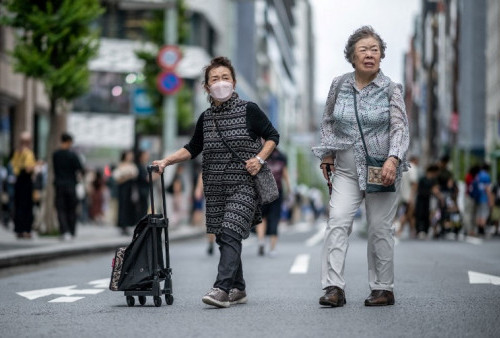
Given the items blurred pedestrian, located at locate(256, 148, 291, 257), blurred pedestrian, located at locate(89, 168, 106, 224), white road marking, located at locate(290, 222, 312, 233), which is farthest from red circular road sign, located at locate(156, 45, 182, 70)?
white road marking, located at locate(290, 222, 312, 233)

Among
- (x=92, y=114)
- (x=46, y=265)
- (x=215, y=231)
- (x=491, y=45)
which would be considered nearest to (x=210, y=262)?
(x=46, y=265)

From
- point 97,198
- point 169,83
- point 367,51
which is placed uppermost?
point 169,83

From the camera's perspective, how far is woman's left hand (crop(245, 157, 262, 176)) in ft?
25.4

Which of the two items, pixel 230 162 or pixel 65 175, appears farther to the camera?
pixel 65 175

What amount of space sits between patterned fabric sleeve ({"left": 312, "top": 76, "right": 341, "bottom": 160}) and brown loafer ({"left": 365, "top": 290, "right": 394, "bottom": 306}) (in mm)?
1024

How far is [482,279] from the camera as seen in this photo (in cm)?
1018

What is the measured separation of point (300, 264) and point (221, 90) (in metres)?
5.94

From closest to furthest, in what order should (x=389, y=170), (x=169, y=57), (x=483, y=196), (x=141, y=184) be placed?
(x=389, y=170) < (x=141, y=184) < (x=483, y=196) < (x=169, y=57)

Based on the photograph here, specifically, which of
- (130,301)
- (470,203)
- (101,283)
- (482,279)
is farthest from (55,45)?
(130,301)

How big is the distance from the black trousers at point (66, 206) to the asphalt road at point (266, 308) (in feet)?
19.7

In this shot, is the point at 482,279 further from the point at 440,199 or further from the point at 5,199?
the point at 5,199

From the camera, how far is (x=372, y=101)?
7.79 metres

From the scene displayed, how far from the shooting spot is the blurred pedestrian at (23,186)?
18.9 meters

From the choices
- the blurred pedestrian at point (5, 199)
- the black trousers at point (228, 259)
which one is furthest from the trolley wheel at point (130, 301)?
the blurred pedestrian at point (5, 199)
